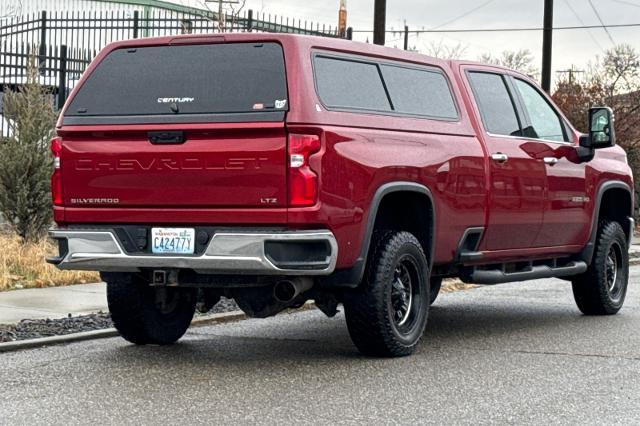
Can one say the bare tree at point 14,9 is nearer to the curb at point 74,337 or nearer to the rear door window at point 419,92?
the curb at point 74,337

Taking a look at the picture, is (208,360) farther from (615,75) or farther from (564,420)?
(615,75)

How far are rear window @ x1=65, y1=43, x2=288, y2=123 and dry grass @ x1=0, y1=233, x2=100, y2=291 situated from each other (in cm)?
424

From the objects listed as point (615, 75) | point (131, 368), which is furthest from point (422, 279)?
point (615, 75)

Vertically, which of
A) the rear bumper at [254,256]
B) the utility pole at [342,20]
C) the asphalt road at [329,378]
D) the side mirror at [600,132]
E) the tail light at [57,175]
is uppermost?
the utility pole at [342,20]

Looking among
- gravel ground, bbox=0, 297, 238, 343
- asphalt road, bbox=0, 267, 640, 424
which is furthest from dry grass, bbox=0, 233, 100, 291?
asphalt road, bbox=0, 267, 640, 424

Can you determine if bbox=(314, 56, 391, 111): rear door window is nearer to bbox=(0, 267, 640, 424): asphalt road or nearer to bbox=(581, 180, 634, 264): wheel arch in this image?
bbox=(0, 267, 640, 424): asphalt road

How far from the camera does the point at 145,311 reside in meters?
9.17

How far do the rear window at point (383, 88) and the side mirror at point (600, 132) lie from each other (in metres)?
1.81

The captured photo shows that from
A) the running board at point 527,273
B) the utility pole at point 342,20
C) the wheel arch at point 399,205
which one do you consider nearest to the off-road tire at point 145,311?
the wheel arch at point 399,205

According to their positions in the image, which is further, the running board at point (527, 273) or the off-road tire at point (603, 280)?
the off-road tire at point (603, 280)

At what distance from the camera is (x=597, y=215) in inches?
449

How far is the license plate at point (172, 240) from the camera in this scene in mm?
8070

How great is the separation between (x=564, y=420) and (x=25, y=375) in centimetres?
348

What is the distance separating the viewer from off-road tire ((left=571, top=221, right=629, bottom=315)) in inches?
450
